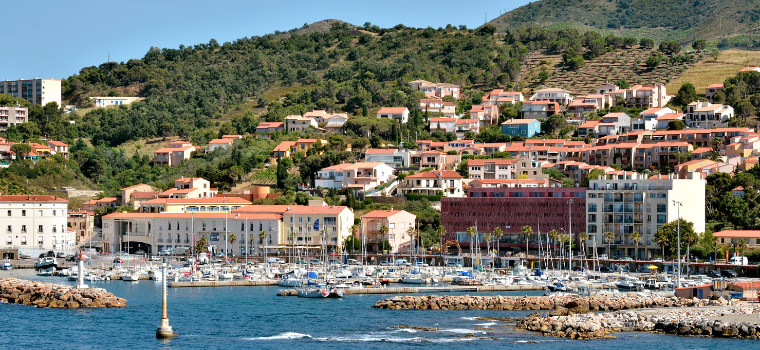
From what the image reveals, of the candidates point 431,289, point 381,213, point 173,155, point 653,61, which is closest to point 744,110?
point 653,61

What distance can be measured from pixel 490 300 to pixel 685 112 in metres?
60.6

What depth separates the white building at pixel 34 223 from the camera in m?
81.0

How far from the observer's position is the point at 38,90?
5576 inches

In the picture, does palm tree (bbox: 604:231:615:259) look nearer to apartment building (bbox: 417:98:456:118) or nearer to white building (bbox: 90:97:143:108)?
apartment building (bbox: 417:98:456:118)

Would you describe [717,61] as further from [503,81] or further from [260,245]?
[260,245]

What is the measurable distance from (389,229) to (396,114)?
3653cm

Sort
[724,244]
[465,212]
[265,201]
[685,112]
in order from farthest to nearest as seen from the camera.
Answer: [685,112] < [265,201] < [465,212] < [724,244]

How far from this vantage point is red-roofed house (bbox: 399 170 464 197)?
294 feet

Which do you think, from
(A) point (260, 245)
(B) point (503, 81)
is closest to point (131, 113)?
(B) point (503, 81)

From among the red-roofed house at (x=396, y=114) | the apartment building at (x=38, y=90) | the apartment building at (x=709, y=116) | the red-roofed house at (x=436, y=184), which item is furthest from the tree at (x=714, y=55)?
the apartment building at (x=38, y=90)

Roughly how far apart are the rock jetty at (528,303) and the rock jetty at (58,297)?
1435cm

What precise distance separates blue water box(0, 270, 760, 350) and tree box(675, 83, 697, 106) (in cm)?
6370

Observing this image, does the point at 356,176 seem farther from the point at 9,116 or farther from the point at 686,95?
the point at 9,116

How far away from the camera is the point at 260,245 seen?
79.9 metres
